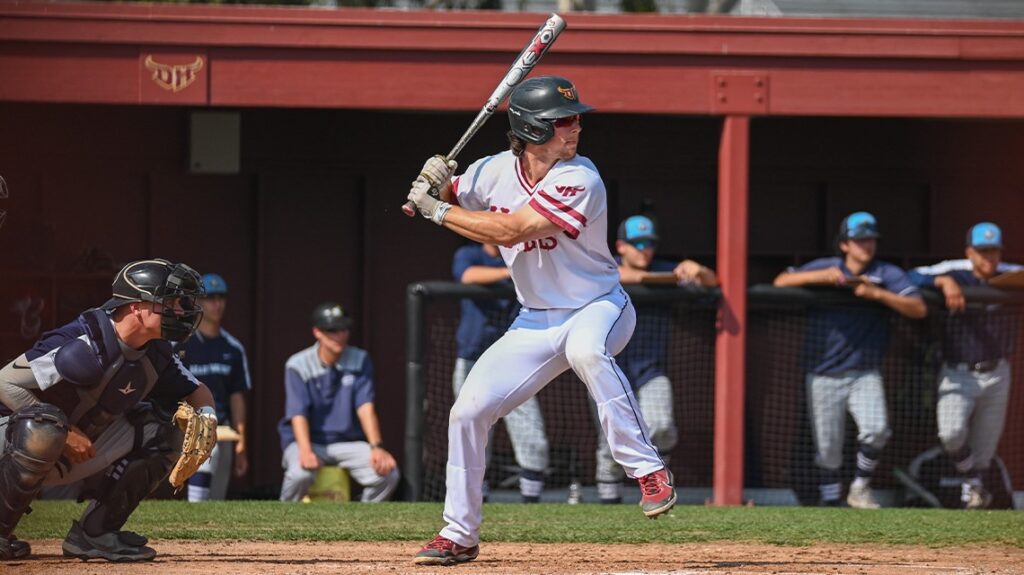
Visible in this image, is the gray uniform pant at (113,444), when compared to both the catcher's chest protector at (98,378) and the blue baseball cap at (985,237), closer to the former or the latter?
the catcher's chest protector at (98,378)

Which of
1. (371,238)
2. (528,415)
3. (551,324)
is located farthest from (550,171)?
(371,238)

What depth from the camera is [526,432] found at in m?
8.19

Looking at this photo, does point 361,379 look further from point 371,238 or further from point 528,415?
point 371,238

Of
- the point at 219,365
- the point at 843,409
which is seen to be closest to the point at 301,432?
the point at 219,365

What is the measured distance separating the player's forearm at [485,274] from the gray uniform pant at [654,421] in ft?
3.36

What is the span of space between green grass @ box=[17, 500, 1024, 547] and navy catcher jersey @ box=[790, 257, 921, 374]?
1.21m

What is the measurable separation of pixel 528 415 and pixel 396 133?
259 cm

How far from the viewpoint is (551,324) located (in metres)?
5.04

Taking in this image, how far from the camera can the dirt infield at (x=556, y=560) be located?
191 inches

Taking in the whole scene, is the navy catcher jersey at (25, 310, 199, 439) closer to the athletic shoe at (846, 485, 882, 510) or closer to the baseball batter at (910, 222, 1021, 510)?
the athletic shoe at (846, 485, 882, 510)

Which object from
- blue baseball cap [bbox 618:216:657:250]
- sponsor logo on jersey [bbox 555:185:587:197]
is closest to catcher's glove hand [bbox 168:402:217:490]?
sponsor logo on jersey [bbox 555:185:587:197]

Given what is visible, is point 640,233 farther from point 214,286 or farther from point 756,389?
point 214,286

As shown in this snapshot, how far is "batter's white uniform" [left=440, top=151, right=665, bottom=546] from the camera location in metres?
4.91

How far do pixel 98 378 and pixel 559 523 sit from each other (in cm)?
242
